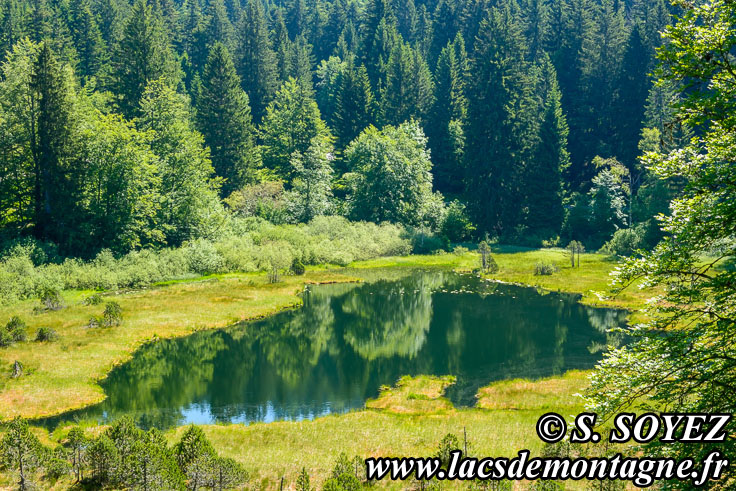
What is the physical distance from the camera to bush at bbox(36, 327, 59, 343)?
35456mm

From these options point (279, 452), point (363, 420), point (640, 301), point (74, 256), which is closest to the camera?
point (279, 452)

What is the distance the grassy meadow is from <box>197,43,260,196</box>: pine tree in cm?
4402

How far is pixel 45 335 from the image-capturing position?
1404 inches

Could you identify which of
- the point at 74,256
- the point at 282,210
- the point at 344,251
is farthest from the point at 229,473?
the point at 282,210

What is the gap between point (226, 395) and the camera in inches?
1193

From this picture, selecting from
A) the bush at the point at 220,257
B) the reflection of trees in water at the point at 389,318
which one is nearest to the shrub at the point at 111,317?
the bush at the point at 220,257

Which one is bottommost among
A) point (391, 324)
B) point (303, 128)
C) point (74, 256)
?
point (391, 324)

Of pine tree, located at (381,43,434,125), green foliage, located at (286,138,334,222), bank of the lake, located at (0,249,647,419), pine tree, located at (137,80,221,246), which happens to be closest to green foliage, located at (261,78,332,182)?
green foliage, located at (286,138,334,222)

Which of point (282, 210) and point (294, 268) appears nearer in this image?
point (294, 268)

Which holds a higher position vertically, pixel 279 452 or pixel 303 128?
pixel 303 128

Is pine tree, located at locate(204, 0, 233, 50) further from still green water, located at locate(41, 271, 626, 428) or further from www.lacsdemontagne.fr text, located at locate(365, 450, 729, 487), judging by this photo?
www.lacsdemontagne.fr text, located at locate(365, 450, 729, 487)

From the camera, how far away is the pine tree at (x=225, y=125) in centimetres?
9519

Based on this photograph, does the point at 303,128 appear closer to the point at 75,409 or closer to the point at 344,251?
the point at 344,251

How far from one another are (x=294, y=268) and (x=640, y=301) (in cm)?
3614
